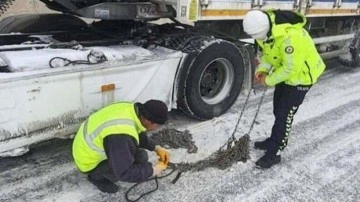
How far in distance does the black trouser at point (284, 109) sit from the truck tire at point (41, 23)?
2.45 metres

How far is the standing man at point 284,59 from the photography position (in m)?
3.49

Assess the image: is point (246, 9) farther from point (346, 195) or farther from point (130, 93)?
point (346, 195)

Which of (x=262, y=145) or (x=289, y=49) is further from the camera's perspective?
(x=262, y=145)

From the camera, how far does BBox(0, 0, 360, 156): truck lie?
330cm

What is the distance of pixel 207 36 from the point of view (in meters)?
4.73

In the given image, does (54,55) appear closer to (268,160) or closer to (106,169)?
(106,169)

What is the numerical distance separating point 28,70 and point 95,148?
86 cm

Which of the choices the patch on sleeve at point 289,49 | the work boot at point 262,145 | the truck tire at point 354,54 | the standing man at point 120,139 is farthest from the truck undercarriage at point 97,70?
the truck tire at point 354,54

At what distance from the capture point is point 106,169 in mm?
3213

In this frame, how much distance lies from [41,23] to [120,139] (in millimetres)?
2682

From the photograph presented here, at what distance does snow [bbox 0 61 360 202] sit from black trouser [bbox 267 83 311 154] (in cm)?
23

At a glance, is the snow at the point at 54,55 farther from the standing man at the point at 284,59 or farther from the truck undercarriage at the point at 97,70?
the standing man at the point at 284,59

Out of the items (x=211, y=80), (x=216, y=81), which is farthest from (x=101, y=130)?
(x=216, y=81)

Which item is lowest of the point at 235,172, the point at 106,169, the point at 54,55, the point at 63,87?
the point at 235,172
